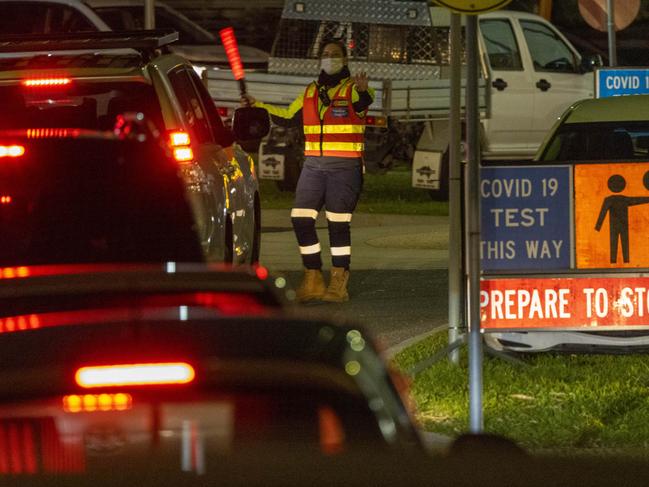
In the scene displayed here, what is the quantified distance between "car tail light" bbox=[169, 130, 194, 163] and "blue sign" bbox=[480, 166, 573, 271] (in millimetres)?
1508

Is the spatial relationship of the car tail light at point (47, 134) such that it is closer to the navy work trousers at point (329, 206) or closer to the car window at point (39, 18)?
the navy work trousers at point (329, 206)

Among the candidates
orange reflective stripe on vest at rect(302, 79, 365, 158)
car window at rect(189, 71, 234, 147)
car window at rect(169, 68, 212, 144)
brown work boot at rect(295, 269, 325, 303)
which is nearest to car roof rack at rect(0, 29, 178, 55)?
car window at rect(169, 68, 212, 144)

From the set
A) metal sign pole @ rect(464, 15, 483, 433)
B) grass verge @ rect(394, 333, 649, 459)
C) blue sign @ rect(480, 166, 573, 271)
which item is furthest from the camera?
blue sign @ rect(480, 166, 573, 271)

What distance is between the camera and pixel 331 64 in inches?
529

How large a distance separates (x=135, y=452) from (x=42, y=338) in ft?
2.36

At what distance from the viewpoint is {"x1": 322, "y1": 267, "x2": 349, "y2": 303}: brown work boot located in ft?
44.3

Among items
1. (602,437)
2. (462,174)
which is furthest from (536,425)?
(462,174)

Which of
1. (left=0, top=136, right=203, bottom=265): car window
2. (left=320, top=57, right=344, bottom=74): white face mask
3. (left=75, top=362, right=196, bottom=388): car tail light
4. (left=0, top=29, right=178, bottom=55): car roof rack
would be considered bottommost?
(left=75, top=362, right=196, bottom=388): car tail light

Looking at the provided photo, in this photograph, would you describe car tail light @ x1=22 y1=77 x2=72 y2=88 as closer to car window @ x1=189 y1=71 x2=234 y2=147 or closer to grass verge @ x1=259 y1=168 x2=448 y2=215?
car window @ x1=189 y1=71 x2=234 y2=147

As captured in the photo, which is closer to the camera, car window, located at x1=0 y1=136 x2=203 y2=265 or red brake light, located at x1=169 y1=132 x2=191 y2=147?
car window, located at x1=0 y1=136 x2=203 y2=265

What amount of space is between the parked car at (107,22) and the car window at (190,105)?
16.8 ft

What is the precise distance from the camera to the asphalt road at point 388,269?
1263 cm

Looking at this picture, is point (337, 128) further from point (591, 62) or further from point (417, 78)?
point (417, 78)

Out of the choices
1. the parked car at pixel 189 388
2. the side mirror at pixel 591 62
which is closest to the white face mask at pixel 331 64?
the side mirror at pixel 591 62
